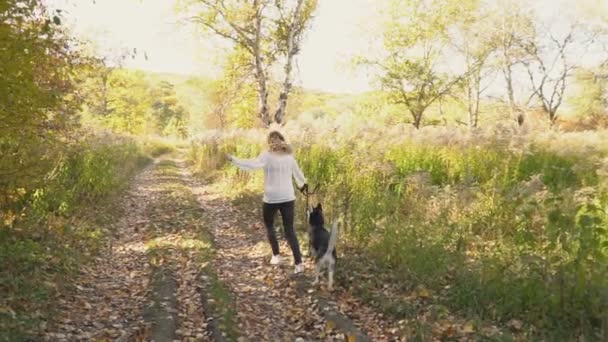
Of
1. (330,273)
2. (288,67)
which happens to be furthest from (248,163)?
(288,67)

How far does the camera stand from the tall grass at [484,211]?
5113 mm

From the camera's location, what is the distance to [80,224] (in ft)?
31.7

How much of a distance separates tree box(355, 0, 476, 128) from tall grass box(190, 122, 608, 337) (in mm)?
13890

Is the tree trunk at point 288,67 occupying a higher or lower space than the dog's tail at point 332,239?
higher

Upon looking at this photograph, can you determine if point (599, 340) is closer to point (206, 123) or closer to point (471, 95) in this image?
point (471, 95)

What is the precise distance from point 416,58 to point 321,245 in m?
24.2

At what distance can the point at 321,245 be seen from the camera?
23.9 ft

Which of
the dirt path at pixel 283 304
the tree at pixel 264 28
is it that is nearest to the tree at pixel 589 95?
the tree at pixel 264 28

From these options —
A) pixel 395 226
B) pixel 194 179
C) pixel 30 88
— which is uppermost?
pixel 30 88

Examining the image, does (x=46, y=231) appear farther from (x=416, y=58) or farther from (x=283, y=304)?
(x=416, y=58)

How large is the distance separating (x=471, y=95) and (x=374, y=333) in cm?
3367

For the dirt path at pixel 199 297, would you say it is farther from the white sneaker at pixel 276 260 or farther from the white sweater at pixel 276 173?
the white sweater at pixel 276 173

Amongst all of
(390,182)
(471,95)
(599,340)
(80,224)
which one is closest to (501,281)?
(599,340)

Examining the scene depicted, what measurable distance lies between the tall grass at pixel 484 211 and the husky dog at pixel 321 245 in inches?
43.8
